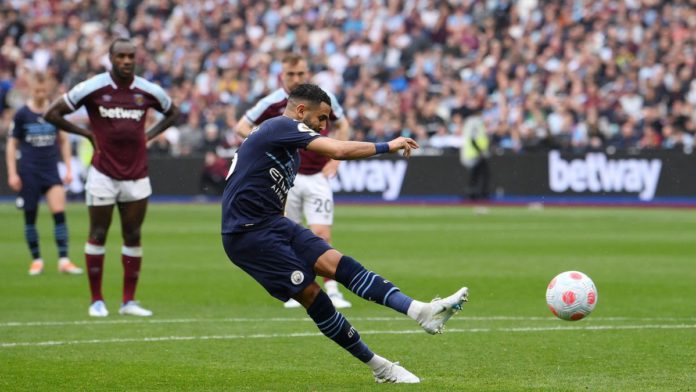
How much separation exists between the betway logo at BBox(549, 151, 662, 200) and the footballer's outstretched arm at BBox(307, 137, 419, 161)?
21.6 m

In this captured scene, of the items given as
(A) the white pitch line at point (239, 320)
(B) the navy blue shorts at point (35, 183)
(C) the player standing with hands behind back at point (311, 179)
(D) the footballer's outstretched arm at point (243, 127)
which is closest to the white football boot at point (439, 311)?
(A) the white pitch line at point (239, 320)

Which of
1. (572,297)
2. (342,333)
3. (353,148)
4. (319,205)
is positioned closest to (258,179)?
(353,148)

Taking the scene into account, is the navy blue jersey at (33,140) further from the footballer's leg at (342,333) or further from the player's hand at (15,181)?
the footballer's leg at (342,333)

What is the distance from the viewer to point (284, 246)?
26.4ft

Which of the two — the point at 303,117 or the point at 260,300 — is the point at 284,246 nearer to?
the point at 303,117

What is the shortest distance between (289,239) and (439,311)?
120 cm

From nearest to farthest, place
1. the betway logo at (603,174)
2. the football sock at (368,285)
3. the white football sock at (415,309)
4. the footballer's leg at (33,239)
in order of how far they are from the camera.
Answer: the white football sock at (415,309)
the football sock at (368,285)
the footballer's leg at (33,239)
the betway logo at (603,174)

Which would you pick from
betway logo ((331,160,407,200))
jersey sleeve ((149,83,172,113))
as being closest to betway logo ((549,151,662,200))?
betway logo ((331,160,407,200))

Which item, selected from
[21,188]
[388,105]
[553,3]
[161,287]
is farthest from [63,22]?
[161,287]

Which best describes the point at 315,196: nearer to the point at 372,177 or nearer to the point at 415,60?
the point at 372,177

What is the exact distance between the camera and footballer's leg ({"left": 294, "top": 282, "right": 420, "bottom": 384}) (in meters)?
7.93

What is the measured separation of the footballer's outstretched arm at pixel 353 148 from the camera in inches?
297

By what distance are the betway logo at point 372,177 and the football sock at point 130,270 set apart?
62.0ft

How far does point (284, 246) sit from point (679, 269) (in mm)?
8940
